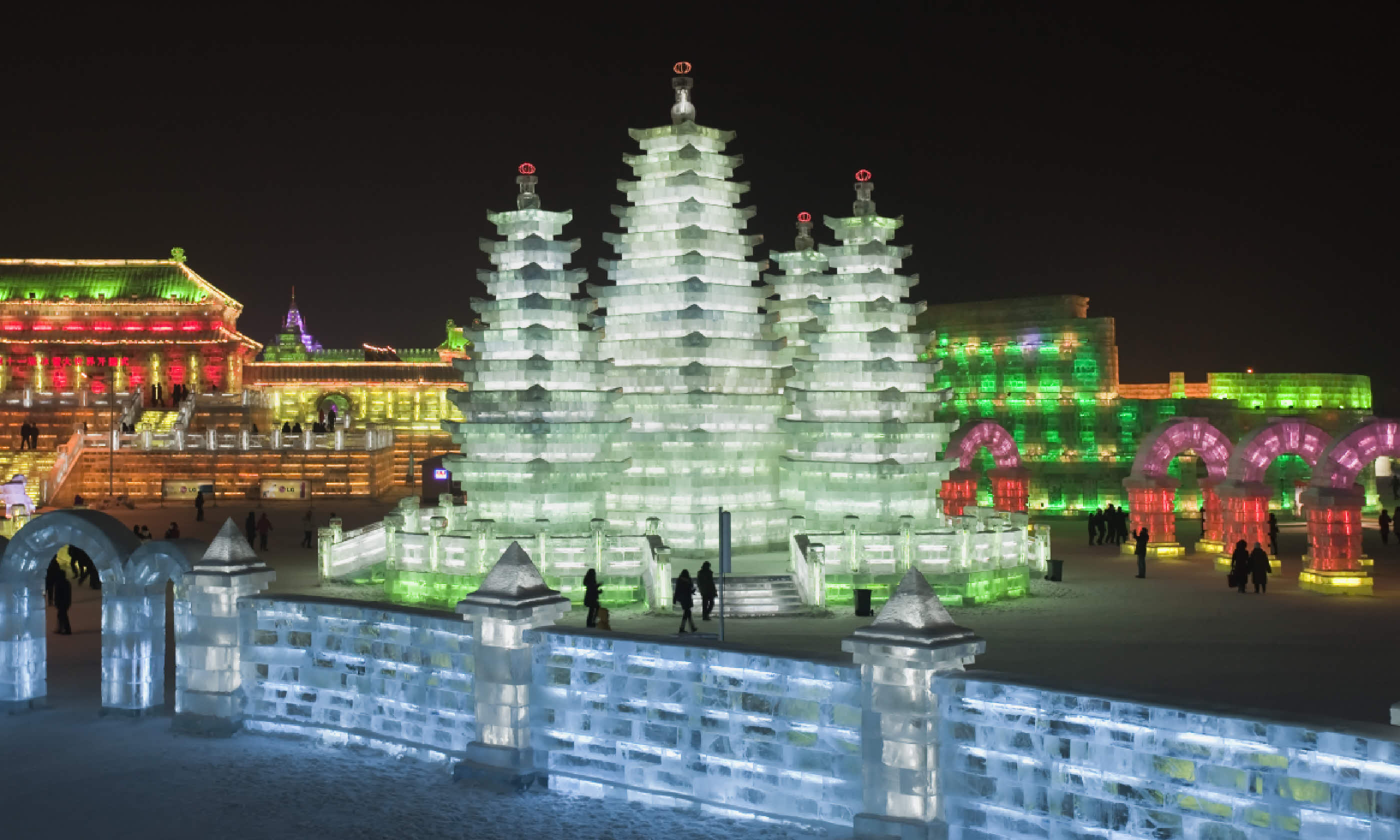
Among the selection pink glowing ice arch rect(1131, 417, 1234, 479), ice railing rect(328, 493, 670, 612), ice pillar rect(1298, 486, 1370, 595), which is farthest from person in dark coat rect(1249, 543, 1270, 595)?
ice railing rect(328, 493, 670, 612)

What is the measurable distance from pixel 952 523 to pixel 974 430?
15159 millimetres

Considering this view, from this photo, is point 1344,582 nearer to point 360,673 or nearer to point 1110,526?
point 1110,526

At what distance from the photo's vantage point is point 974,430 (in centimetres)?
4416

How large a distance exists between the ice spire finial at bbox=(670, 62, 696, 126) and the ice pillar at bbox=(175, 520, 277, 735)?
18.9m

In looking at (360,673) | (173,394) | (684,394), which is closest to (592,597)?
(684,394)

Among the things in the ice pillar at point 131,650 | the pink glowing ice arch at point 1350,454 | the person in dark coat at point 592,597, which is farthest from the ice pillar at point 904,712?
the pink glowing ice arch at point 1350,454

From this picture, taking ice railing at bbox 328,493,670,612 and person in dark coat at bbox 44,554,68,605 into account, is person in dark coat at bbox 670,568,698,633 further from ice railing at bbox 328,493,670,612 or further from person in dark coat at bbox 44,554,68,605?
person in dark coat at bbox 44,554,68,605

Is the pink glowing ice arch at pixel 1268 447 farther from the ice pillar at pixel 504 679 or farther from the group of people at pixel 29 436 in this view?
the group of people at pixel 29 436

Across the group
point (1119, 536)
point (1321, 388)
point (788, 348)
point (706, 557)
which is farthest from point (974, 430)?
point (1321, 388)

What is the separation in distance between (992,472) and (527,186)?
20.8 m

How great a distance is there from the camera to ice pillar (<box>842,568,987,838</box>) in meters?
10.1

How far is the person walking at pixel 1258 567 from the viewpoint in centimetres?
2738

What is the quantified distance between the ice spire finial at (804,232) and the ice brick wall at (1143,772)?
28025 mm

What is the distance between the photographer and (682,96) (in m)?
31.1
